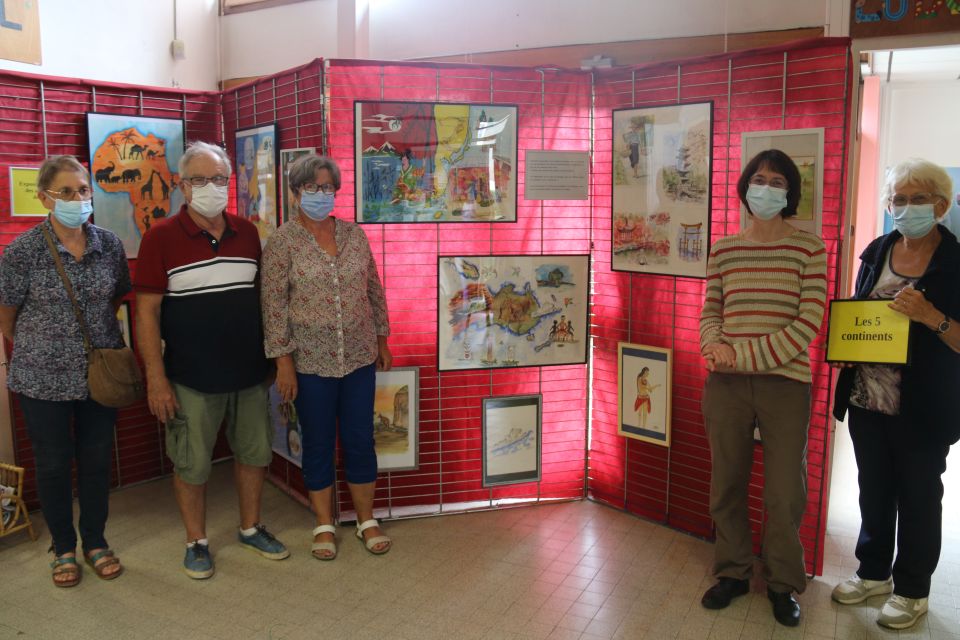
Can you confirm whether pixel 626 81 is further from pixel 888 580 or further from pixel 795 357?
pixel 888 580

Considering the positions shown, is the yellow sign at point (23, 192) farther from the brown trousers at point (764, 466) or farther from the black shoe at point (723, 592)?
the black shoe at point (723, 592)

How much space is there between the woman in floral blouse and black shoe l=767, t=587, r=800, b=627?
153cm

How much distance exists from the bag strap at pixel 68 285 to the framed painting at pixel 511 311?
1419 mm

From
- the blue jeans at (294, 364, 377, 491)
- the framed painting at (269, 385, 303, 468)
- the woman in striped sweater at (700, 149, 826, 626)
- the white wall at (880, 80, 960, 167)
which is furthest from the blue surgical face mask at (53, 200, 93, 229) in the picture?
the white wall at (880, 80, 960, 167)

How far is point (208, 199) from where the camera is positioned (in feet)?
9.81

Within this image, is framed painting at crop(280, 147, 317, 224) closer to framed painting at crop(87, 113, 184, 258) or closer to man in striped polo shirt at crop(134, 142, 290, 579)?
man in striped polo shirt at crop(134, 142, 290, 579)

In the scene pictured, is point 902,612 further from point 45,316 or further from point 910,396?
point 45,316

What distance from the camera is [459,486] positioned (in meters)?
3.82

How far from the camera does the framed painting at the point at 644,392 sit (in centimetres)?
351

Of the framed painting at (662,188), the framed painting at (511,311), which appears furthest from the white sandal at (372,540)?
the framed painting at (662,188)

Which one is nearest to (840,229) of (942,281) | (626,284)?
(942,281)

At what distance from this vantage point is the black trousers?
106 inches

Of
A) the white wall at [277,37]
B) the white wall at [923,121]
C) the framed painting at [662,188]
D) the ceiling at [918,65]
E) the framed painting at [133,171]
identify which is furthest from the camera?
the white wall at [923,121]

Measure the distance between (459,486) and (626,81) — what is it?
6.55 feet
